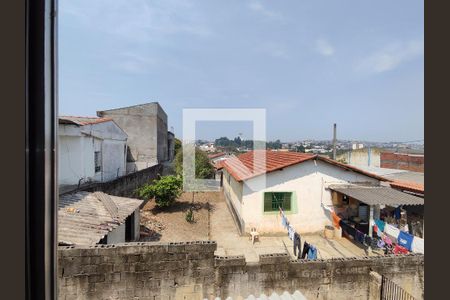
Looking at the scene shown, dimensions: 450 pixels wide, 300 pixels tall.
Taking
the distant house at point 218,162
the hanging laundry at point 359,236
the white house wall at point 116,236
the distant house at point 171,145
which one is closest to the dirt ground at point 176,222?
the white house wall at point 116,236

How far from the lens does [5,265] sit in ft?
2.11

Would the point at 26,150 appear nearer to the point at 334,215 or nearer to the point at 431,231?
the point at 431,231

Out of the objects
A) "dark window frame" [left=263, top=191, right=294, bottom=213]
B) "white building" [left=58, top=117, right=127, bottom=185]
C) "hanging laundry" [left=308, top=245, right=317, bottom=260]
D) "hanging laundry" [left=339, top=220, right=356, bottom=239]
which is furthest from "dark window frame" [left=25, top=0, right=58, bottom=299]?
"hanging laundry" [left=339, top=220, right=356, bottom=239]

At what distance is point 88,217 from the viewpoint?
402cm

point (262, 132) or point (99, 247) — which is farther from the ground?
point (262, 132)

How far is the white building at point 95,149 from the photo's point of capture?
646 centimetres

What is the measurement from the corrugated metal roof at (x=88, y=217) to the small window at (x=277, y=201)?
3512mm

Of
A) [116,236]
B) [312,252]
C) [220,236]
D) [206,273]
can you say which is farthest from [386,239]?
[116,236]

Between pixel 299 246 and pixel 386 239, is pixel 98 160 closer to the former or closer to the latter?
pixel 299 246

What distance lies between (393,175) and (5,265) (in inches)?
440

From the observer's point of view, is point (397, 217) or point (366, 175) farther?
point (366, 175)

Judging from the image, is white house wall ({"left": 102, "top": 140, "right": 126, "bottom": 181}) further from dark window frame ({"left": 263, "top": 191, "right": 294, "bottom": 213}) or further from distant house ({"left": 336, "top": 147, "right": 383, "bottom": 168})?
distant house ({"left": 336, "top": 147, "right": 383, "bottom": 168})

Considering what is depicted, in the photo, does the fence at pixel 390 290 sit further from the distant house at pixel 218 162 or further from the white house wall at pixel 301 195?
the distant house at pixel 218 162

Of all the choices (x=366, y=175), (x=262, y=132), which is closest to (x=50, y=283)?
(x=262, y=132)
